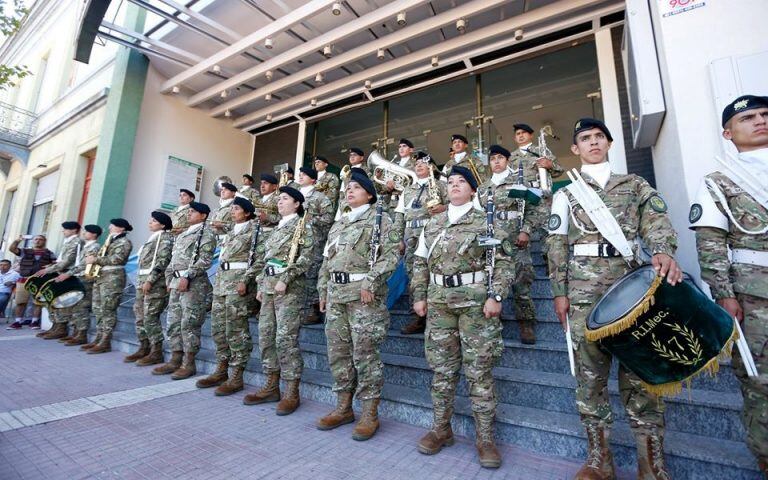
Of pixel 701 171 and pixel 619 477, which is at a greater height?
pixel 701 171

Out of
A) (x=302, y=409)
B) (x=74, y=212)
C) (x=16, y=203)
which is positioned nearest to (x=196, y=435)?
(x=302, y=409)

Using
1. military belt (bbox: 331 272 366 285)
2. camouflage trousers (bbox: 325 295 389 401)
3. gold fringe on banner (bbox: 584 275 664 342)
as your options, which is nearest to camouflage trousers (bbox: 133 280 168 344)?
camouflage trousers (bbox: 325 295 389 401)

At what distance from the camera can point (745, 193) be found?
2201mm

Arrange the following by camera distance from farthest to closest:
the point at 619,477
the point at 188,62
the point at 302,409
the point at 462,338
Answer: the point at 188,62 → the point at 302,409 → the point at 462,338 → the point at 619,477

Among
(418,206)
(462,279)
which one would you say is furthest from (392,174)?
(462,279)

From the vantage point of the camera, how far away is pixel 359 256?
359 cm

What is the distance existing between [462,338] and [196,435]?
247 cm

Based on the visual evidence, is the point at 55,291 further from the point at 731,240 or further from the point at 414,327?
the point at 731,240

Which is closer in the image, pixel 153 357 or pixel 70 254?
pixel 153 357

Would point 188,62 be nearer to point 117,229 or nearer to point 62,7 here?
point 117,229

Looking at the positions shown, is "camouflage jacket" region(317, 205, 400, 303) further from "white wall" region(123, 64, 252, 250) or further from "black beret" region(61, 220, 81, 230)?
"white wall" region(123, 64, 252, 250)

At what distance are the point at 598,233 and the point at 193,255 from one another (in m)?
5.08

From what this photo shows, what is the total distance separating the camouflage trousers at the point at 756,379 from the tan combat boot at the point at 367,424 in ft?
8.28

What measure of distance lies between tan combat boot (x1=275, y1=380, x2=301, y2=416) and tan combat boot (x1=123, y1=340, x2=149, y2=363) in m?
3.49
